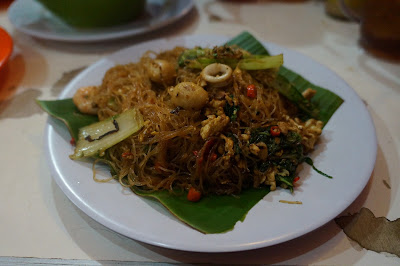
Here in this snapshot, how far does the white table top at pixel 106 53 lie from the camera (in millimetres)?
1493

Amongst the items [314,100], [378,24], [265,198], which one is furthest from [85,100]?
[378,24]

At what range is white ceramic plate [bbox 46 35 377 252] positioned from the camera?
134cm

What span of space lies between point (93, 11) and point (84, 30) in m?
0.22

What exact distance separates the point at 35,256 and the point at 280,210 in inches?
44.7

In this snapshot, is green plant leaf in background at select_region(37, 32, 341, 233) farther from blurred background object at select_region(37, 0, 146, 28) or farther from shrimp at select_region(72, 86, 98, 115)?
blurred background object at select_region(37, 0, 146, 28)

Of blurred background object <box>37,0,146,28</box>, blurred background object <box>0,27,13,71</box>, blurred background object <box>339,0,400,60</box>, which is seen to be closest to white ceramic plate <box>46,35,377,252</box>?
blurred background object <box>0,27,13,71</box>

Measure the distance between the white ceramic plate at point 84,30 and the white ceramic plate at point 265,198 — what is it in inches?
53.1

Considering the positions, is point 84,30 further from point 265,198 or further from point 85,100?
point 265,198

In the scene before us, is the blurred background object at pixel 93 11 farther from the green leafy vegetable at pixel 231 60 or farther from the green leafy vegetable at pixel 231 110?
the green leafy vegetable at pixel 231 110

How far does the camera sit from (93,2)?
2.93 metres

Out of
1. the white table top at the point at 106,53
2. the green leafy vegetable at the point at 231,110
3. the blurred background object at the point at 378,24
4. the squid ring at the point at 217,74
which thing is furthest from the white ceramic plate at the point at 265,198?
the blurred background object at the point at 378,24

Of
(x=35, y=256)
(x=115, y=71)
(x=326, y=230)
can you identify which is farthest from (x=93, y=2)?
(x=326, y=230)

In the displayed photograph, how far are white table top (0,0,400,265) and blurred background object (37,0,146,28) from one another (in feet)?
0.67

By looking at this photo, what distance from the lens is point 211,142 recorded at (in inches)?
67.6
